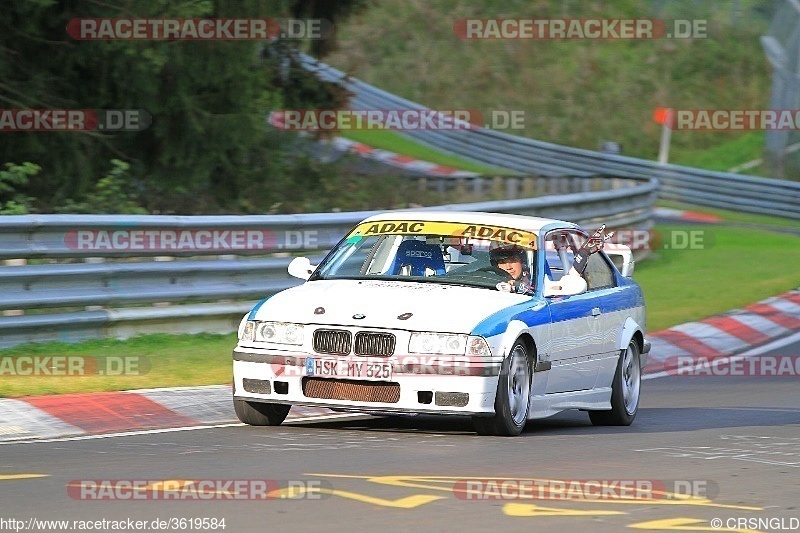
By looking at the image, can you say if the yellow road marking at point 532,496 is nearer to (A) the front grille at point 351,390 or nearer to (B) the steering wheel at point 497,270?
(A) the front grille at point 351,390

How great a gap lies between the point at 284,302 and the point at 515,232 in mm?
1766

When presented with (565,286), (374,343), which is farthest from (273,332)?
(565,286)

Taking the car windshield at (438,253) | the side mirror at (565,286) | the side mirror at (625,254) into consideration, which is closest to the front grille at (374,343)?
the car windshield at (438,253)

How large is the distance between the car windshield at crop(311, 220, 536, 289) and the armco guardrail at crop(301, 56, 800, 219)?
62.7 feet

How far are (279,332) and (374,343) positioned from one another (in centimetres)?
62

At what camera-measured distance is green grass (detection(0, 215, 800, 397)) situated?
37.9ft

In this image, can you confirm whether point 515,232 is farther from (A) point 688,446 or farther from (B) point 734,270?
(B) point 734,270

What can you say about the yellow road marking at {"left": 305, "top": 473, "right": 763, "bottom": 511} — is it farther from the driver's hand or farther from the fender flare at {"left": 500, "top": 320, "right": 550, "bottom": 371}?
the driver's hand

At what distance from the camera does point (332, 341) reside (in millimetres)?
9391

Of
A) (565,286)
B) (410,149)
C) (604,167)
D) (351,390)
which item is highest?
(410,149)

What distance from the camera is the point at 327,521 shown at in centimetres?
652

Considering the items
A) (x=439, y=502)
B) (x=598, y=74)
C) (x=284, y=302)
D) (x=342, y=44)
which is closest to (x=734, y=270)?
(x=284, y=302)

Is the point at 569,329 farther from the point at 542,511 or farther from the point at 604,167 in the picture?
the point at 604,167

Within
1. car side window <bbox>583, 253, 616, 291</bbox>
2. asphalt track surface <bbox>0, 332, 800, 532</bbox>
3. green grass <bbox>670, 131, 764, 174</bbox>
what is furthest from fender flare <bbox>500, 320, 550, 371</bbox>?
green grass <bbox>670, 131, 764, 174</bbox>
